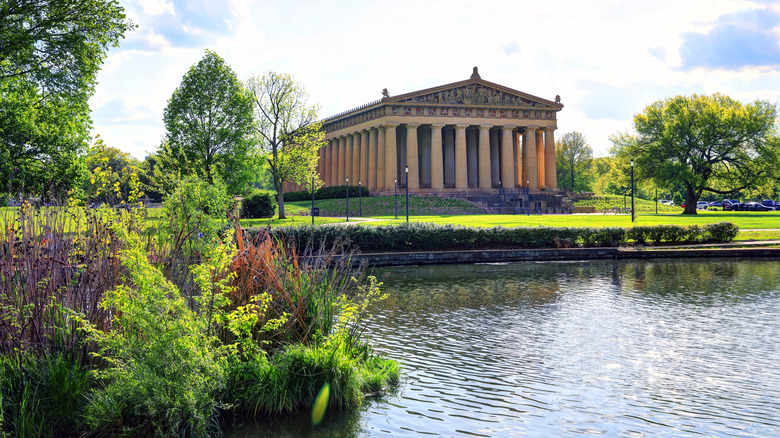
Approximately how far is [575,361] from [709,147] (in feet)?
197

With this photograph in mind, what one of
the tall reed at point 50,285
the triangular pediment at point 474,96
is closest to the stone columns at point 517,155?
the triangular pediment at point 474,96

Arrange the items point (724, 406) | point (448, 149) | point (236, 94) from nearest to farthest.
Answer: point (724, 406) → point (236, 94) → point (448, 149)

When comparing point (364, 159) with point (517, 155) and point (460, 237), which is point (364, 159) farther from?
point (460, 237)

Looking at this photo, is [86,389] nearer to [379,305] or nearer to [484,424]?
[484,424]

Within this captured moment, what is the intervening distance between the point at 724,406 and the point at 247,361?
649cm

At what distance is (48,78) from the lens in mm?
28203

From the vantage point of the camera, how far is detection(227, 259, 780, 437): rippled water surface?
8.47 metres

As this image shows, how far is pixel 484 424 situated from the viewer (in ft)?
27.8

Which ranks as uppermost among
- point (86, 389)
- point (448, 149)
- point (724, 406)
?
point (448, 149)

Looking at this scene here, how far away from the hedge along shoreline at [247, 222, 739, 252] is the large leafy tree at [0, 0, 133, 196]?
10.0 metres

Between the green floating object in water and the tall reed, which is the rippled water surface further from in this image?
the tall reed

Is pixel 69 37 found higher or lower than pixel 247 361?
higher

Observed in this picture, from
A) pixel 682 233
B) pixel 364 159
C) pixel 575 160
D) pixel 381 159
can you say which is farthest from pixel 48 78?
pixel 575 160

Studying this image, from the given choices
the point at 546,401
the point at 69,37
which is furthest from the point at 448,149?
the point at 546,401
